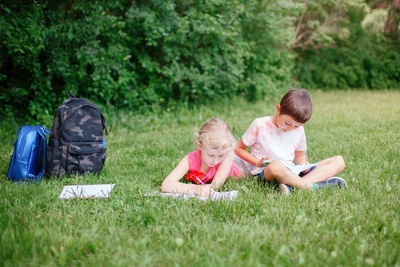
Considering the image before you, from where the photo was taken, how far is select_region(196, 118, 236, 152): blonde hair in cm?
321

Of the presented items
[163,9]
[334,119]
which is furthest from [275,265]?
[163,9]

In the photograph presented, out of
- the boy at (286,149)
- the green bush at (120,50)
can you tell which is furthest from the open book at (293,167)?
the green bush at (120,50)

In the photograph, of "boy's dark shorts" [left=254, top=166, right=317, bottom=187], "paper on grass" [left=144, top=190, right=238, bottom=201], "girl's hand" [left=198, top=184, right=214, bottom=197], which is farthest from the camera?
"boy's dark shorts" [left=254, top=166, right=317, bottom=187]

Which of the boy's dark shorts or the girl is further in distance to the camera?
the boy's dark shorts

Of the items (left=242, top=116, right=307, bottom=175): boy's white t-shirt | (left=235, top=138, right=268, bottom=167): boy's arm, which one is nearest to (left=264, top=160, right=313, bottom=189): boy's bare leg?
(left=235, top=138, right=268, bottom=167): boy's arm

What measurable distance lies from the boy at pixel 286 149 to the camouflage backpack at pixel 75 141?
5.73 ft

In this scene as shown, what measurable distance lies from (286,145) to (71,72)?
17.7 ft

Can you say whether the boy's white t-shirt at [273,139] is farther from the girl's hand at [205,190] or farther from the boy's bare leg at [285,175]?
the girl's hand at [205,190]

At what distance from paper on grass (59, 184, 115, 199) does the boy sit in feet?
5.20

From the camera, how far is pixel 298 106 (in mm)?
3172

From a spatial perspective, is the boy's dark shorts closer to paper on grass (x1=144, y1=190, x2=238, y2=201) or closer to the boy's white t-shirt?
the boy's white t-shirt

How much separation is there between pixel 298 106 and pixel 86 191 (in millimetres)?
2338

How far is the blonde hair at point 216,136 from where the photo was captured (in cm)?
321

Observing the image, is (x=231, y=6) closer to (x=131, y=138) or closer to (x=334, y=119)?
(x=334, y=119)
